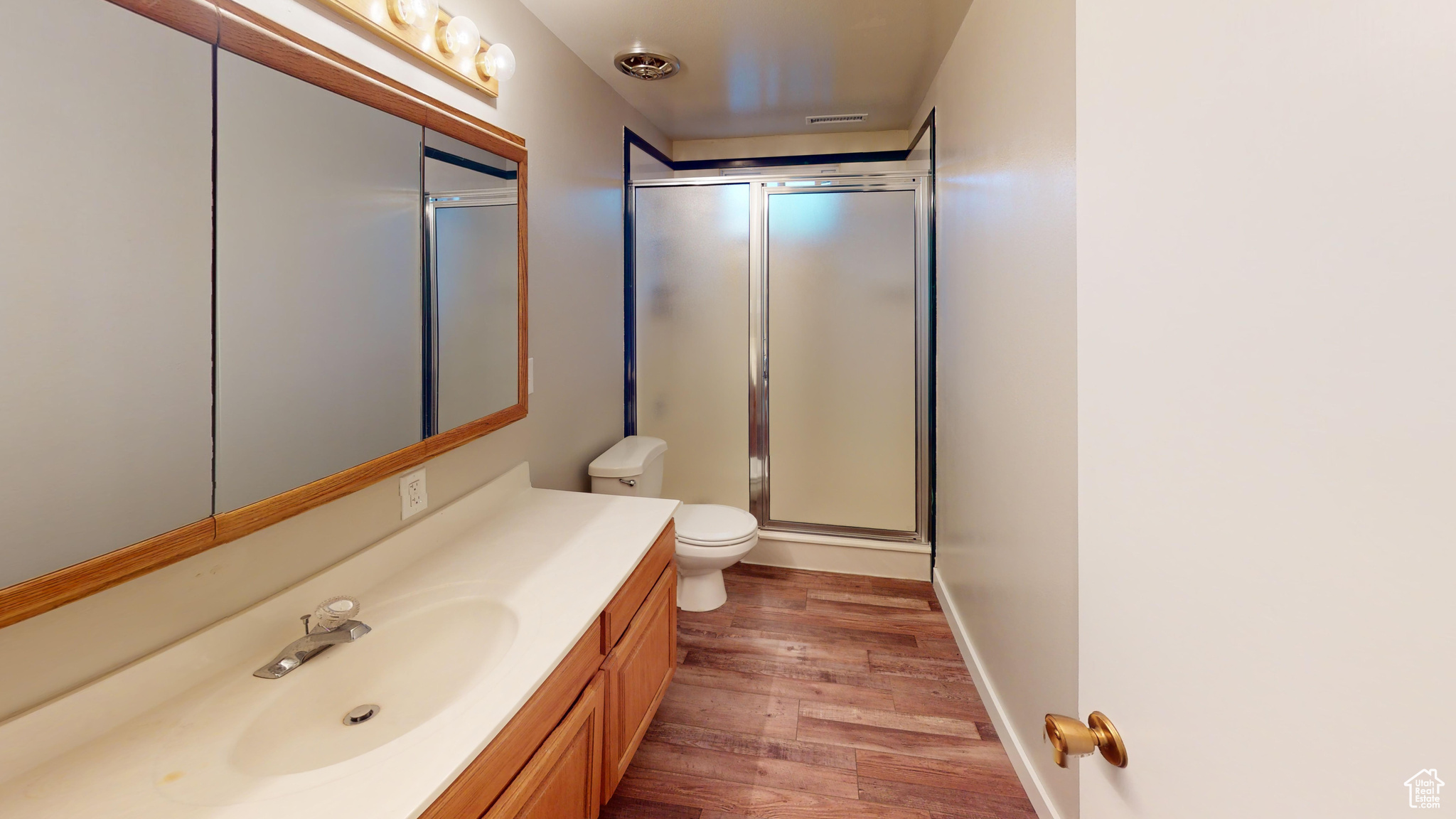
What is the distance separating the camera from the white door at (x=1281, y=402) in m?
0.26

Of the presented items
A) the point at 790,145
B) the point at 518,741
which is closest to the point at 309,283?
the point at 518,741

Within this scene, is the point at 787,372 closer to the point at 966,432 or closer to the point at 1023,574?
the point at 966,432

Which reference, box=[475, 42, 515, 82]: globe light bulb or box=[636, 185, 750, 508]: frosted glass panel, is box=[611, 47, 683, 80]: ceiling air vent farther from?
box=[475, 42, 515, 82]: globe light bulb

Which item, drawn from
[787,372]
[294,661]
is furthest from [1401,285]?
[787,372]

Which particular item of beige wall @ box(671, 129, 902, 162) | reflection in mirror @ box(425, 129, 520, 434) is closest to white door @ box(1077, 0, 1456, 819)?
reflection in mirror @ box(425, 129, 520, 434)

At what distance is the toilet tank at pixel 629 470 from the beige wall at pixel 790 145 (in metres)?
2.12

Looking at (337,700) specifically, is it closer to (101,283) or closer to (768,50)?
(101,283)

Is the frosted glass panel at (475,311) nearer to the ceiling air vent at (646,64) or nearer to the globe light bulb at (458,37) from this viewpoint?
the globe light bulb at (458,37)

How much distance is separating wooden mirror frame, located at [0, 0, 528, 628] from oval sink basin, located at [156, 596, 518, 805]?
0.85 ft

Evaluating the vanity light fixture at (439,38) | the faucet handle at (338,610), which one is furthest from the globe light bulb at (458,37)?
the faucet handle at (338,610)

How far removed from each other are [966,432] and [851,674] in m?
1.04

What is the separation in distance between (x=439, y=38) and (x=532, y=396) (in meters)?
1.10

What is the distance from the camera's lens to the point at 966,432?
7.34 ft

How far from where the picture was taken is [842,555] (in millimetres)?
3062
